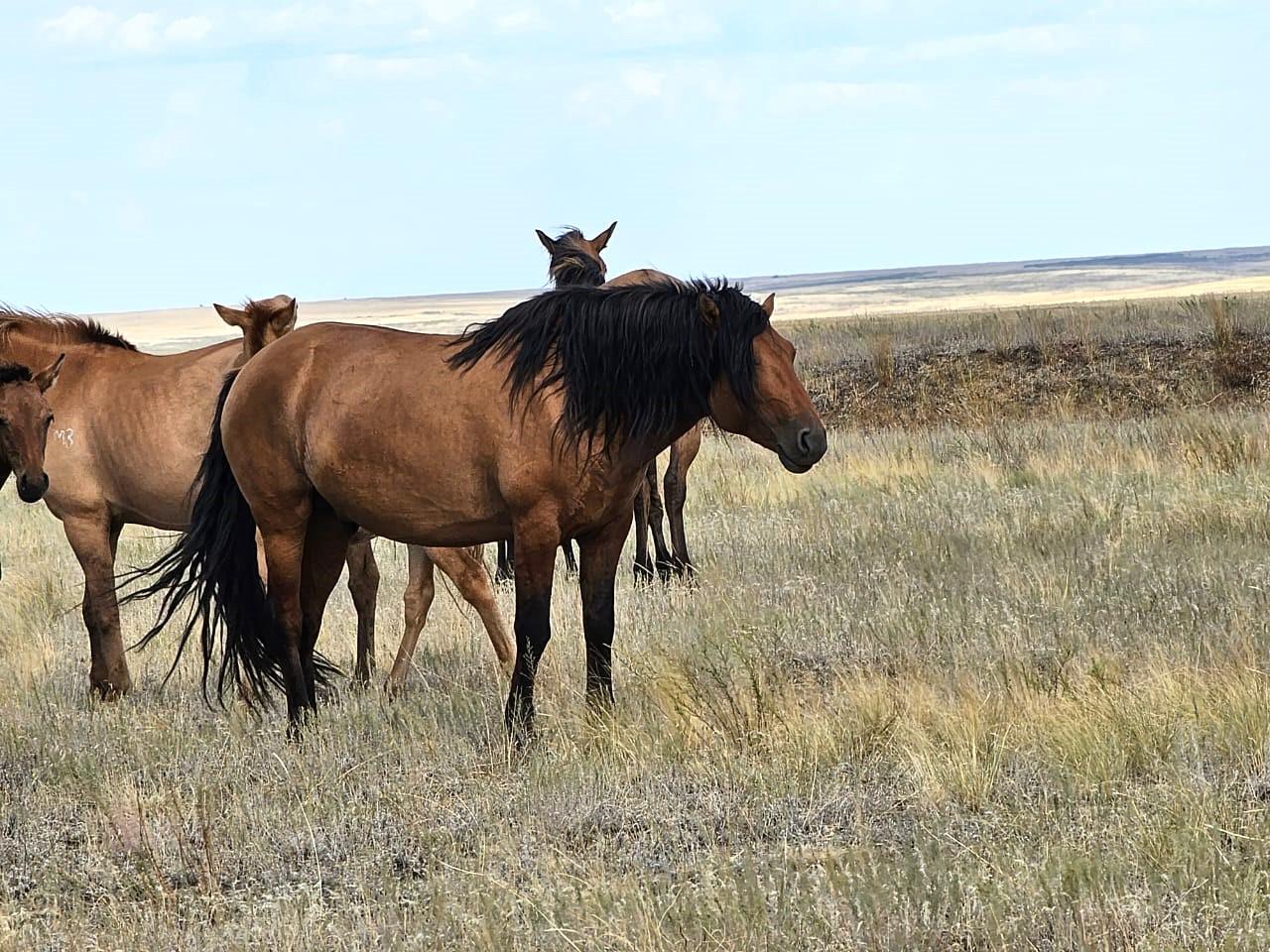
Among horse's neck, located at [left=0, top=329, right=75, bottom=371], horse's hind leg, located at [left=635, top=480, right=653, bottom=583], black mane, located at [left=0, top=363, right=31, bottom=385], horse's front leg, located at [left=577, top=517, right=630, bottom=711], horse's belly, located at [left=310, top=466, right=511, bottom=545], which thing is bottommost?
horse's hind leg, located at [left=635, top=480, right=653, bottom=583]

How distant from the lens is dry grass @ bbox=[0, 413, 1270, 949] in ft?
13.1

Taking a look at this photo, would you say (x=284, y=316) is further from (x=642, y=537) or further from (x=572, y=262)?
(x=642, y=537)

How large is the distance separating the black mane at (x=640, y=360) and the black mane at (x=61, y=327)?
10.5 ft

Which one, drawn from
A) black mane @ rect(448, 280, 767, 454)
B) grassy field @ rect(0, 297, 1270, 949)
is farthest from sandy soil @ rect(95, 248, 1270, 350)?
black mane @ rect(448, 280, 767, 454)

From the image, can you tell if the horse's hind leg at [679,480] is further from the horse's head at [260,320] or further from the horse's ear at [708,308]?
the horse's ear at [708,308]

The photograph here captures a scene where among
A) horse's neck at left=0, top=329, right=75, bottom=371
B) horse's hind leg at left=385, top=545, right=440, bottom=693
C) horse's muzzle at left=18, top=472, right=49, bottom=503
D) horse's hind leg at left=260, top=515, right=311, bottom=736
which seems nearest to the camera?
horse's muzzle at left=18, top=472, right=49, bottom=503

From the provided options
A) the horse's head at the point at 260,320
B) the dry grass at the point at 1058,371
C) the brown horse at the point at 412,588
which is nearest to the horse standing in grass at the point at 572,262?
the brown horse at the point at 412,588

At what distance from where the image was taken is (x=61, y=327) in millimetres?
8125

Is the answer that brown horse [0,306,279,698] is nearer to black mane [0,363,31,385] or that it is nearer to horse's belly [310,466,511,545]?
black mane [0,363,31,385]

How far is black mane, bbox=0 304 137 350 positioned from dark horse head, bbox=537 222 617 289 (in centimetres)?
274

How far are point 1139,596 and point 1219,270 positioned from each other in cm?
13691

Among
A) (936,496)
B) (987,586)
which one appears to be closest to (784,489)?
(936,496)

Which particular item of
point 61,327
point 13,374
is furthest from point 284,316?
point 13,374

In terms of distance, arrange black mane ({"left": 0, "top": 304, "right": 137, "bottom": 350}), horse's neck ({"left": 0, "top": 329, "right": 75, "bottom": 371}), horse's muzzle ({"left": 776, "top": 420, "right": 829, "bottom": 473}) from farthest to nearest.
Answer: black mane ({"left": 0, "top": 304, "right": 137, "bottom": 350}) → horse's neck ({"left": 0, "top": 329, "right": 75, "bottom": 371}) → horse's muzzle ({"left": 776, "top": 420, "right": 829, "bottom": 473})
